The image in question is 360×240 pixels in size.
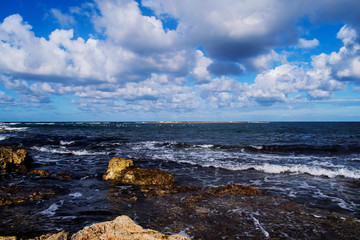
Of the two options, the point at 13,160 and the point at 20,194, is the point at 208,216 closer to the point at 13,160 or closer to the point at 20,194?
the point at 20,194

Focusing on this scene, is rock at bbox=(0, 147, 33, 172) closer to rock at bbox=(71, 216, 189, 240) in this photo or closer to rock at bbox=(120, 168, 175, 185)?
rock at bbox=(120, 168, 175, 185)

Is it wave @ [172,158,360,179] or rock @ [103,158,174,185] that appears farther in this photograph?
wave @ [172,158,360,179]

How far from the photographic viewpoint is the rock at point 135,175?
10.9 m

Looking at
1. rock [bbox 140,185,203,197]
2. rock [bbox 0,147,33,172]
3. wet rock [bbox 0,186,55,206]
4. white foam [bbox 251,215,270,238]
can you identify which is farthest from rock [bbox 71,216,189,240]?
rock [bbox 0,147,33,172]

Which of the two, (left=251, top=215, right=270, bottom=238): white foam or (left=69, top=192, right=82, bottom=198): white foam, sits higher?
(left=251, top=215, right=270, bottom=238): white foam

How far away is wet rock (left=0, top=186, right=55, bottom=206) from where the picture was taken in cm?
751

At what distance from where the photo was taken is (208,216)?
261 inches

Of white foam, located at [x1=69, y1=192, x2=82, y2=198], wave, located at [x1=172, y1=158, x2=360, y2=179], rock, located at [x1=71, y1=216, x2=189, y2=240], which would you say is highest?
rock, located at [x1=71, y1=216, x2=189, y2=240]

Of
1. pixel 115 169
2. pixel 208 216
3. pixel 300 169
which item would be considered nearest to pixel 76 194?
pixel 115 169

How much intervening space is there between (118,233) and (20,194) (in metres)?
7.30

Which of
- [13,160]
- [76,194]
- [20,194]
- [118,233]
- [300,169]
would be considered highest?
[118,233]

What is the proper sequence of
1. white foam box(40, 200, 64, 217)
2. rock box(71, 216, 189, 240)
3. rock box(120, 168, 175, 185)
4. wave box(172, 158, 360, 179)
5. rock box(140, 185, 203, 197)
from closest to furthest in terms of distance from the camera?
1. rock box(71, 216, 189, 240)
2. white foam box(40, 200, 64, 217)
3. rock box(140, 185, 203, 197)
4. rock box(120, 168, 175, 185)
5. wave box(172, 158, 360, 179)

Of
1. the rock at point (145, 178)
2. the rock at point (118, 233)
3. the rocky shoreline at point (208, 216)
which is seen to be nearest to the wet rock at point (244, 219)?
the rocky shoreline at point (208, 216)

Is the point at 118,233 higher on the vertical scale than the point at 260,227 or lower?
higher
